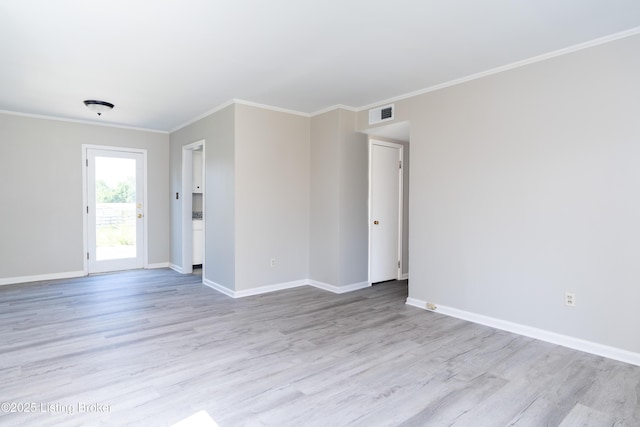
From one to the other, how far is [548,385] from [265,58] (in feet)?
11.0

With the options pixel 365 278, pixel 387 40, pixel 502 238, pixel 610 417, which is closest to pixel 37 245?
pixel 365 278

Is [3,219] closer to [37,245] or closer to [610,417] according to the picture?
[37,245]

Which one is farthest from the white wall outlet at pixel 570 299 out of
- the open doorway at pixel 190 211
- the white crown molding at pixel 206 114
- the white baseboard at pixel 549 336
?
the open doorway at pixel 190 211

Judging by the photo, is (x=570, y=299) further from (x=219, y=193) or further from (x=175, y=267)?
(x=175, y=267)

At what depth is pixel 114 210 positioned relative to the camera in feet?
20.0

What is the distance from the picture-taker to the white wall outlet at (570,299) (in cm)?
300

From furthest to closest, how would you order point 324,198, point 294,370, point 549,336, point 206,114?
point 206,114 < point 324,198 < point 549,336 < point 294,370

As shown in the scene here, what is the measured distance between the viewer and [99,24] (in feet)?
8.57

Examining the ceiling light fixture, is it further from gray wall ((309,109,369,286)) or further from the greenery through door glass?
gray wall ((309,109,369,286))

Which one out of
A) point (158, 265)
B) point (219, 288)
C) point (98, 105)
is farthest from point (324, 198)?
point (158, 265)

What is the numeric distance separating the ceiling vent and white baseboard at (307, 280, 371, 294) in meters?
2.22

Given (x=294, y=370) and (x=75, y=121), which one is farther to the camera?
(x=75, y=121)

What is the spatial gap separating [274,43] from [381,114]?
2042mm

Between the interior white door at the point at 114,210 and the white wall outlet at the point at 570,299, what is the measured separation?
6236 mm
